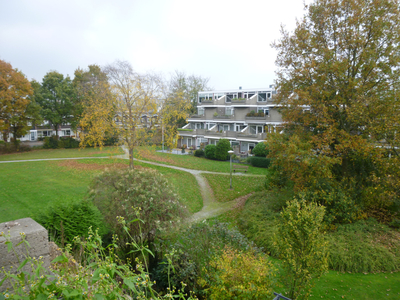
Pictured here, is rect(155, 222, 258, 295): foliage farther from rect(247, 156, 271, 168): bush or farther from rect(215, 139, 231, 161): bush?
rect(215, 139, 231, 161): bush

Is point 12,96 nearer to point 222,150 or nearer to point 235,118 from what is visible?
point 222,150

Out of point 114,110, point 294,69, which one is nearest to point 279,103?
point 294,69

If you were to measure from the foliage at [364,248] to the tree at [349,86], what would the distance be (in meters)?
1.84

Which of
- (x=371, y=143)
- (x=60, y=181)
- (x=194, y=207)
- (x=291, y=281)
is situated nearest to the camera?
(x=291, y=281)

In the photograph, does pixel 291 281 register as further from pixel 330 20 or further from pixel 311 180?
pixel 330 20

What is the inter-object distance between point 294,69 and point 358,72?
278 centimetres

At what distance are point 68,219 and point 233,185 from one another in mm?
13870

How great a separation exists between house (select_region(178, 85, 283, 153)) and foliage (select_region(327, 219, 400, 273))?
23.2m

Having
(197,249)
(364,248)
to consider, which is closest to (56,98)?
(197,249)

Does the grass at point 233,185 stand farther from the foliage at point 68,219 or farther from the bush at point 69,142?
the bush at point 69,142

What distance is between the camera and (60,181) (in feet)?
59.8

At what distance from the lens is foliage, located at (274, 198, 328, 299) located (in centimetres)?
523

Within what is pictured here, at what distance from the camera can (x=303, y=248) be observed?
5.36m

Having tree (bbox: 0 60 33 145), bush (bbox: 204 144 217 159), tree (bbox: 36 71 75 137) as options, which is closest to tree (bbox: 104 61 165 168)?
bush (bbox: 204 144 217 159)
